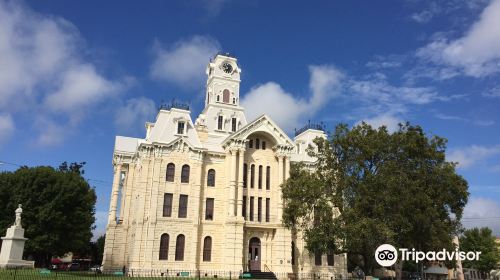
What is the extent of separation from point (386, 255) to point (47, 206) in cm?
3424

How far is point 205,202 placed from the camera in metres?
43.1

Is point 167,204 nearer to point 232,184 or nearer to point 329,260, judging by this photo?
point 232,184

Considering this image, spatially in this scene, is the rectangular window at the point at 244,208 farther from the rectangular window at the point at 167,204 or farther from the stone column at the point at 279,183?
the rectangular window at the point at 167,204

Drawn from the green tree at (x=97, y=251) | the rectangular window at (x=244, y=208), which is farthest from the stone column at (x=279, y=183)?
the green tree at (x=97, y=251)

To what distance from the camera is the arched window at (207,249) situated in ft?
Answer: 136

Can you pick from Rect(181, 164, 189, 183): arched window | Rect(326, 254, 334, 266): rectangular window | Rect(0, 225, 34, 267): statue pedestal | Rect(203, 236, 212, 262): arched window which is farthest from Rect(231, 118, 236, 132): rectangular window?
Rect(0, 225, 34, 267): statue pedestal

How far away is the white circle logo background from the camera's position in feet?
74.2

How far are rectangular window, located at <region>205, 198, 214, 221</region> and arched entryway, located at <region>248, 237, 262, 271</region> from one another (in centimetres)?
486

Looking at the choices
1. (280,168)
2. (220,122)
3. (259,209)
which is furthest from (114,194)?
(280,168)

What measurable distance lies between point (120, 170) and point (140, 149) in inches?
285

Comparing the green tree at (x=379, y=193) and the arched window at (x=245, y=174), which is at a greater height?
the arched window at (x=245, y=174)

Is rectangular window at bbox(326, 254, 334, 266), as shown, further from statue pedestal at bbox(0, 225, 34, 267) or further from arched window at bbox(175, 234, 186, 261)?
statue pedestal at bbox(0, 225, 34, 267)

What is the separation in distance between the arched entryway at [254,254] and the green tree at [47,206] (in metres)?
18.9

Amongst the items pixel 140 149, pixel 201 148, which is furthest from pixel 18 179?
pixel 201 148
